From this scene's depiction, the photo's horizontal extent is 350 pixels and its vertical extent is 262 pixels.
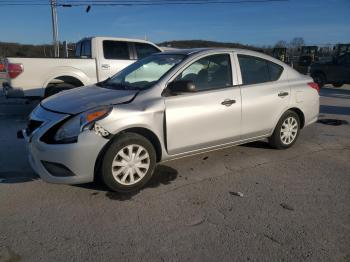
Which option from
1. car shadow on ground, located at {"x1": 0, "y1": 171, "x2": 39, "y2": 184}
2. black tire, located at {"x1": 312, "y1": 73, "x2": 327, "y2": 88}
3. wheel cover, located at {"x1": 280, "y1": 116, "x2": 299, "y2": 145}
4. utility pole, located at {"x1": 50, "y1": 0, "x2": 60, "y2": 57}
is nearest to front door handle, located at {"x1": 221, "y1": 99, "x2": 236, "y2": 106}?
wheel cover, located at {"x1": 280, "y1": 116, "x2": 299, "y2": 145}

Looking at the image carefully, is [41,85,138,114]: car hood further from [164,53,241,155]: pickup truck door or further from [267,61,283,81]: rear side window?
[267,61,283,81]: rear side window

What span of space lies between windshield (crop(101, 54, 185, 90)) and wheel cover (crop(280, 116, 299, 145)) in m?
2.09

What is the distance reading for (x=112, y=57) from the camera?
29.3 feet

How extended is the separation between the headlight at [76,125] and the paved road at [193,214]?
2.32 ft

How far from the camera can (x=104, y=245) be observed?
9.47 feet

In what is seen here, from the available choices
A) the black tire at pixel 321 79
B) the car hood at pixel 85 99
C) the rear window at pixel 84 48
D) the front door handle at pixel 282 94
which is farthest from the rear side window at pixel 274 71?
the black tire at pixel 321 79

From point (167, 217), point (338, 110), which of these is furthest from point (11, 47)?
point (167, 217)

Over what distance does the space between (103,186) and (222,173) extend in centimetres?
158

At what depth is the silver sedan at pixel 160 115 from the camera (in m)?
3.61

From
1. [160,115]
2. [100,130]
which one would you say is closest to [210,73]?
[160,115]

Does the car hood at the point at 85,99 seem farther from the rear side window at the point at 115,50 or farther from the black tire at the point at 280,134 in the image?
the rear side window at the point at 115,50

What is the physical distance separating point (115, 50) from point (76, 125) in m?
5.90

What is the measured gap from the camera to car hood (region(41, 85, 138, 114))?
3803 millimetres

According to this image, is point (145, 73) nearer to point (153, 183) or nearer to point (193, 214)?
point (153, 183)
